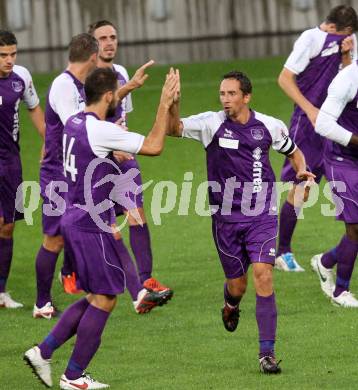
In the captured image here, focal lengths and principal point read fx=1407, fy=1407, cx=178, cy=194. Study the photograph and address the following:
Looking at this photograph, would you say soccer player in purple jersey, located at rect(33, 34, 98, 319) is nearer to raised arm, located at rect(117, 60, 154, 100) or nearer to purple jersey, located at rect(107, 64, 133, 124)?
raised arm, located at rect(117, 60, 154, 100)

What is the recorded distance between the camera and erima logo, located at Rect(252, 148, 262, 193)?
9.65 m

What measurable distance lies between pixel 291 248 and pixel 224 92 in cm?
434

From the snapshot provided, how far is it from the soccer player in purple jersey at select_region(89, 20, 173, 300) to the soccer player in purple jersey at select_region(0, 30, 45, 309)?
0.69 metres

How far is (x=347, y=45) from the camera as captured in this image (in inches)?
486

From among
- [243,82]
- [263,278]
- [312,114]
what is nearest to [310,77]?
[312,114]

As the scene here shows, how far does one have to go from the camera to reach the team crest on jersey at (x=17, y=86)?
11.6 meters

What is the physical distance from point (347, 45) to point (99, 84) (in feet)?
13.7

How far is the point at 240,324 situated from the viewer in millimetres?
10641

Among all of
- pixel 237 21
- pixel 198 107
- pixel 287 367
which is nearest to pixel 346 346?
pixel 287 367

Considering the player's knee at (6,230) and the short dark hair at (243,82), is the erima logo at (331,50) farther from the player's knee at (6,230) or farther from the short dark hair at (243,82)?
the player's knee at (6,230)

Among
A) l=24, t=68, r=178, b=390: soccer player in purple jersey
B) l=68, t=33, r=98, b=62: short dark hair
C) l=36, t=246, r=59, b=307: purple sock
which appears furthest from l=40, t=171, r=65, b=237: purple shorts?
l=24, t=68, r=178, b=390: soccer player in purple jersey

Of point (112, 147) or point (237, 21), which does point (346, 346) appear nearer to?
point (112, 147)

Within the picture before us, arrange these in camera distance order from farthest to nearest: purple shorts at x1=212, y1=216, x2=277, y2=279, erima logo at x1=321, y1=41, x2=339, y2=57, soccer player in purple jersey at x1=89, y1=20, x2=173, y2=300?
1. erima logo at x1=321, y1=41, x2=339, y2=57
2. soccer player in purple jersey at x1=89, y1=20, x2=173, y2=300
3. purple shorts at x1=212, y1=216, x2=277, y2=279

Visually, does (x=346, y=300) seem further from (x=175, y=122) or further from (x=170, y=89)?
(x=170, y=89)
